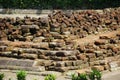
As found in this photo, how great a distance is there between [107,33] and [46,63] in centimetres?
470

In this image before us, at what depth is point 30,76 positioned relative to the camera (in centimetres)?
1291

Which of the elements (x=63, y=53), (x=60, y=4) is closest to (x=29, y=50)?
(x=63, y=53)

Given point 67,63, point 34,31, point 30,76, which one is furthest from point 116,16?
point 30,76

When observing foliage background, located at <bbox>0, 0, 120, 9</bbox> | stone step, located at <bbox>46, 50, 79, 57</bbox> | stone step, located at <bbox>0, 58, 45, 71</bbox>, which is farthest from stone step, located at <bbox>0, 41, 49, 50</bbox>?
foliage background, located at <bbox>0, 0, 120, 9</bbox>

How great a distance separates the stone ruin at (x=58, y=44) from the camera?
1380cm

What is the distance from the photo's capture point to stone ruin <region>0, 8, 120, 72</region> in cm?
1380

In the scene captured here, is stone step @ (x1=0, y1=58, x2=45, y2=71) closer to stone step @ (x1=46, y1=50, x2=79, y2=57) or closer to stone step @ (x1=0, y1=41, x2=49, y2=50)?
stone step @ (x1=46, y1=50, x2=79, y2=57)

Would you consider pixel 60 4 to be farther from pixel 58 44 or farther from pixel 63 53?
pixel 63 53

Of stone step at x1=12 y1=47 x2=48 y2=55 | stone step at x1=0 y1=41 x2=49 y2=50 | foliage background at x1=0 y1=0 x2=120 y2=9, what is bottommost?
stone step at x1=12 y1=47 x2=48 y2=55

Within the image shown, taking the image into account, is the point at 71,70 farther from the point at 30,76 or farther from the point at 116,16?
the point at 116,16

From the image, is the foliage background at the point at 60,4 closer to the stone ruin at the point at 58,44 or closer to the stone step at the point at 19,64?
the stone ruin at the point at 58,44

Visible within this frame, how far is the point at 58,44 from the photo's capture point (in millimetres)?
14422

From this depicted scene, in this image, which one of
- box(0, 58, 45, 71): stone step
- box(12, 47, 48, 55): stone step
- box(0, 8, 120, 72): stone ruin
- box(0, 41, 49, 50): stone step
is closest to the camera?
box(0, 58, 45, 71): stone step

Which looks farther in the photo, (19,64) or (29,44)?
(29,44)
